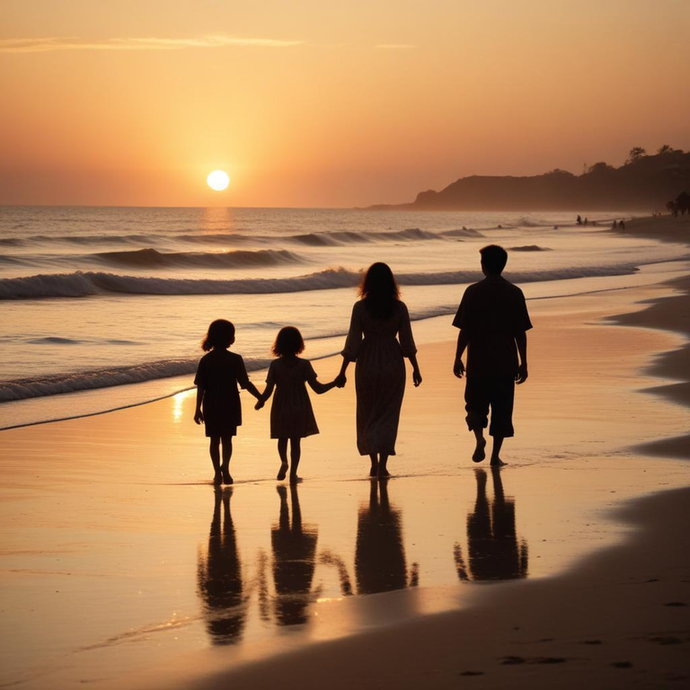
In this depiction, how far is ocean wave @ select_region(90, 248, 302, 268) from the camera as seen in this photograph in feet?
170

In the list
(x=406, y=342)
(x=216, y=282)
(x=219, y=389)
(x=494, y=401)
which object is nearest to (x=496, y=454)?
(x=494, y=401)

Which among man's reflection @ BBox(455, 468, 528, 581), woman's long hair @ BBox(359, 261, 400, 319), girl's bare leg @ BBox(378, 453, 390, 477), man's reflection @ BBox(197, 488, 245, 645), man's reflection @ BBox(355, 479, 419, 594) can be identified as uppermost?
woman's long hair @ BBox(359, 261, 400, 319)

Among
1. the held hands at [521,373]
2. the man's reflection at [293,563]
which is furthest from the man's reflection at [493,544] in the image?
the held hands at [521,373]

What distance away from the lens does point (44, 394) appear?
12.7 m

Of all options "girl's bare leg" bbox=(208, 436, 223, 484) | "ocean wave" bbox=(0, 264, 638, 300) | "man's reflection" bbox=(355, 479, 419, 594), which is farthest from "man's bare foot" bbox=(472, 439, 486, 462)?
"ocean wave" bbox=(0, 264, 638, 300)

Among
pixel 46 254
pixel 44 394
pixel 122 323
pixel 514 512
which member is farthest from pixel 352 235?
pixel 514 512

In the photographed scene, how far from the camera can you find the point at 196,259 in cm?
5494

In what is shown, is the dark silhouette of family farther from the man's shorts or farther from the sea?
the sea

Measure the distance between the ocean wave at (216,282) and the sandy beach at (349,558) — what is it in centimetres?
2463

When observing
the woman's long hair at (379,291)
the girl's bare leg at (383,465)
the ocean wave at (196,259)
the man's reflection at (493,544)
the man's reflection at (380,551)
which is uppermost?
the ocean wave at (196,259)

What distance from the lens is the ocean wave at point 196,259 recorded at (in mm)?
51812

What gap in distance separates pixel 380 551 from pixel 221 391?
2.63m

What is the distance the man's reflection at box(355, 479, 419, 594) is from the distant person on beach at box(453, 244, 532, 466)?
140 cm

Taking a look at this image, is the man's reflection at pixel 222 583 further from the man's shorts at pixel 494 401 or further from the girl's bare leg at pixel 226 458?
the man's shorts at pixel 494 401
